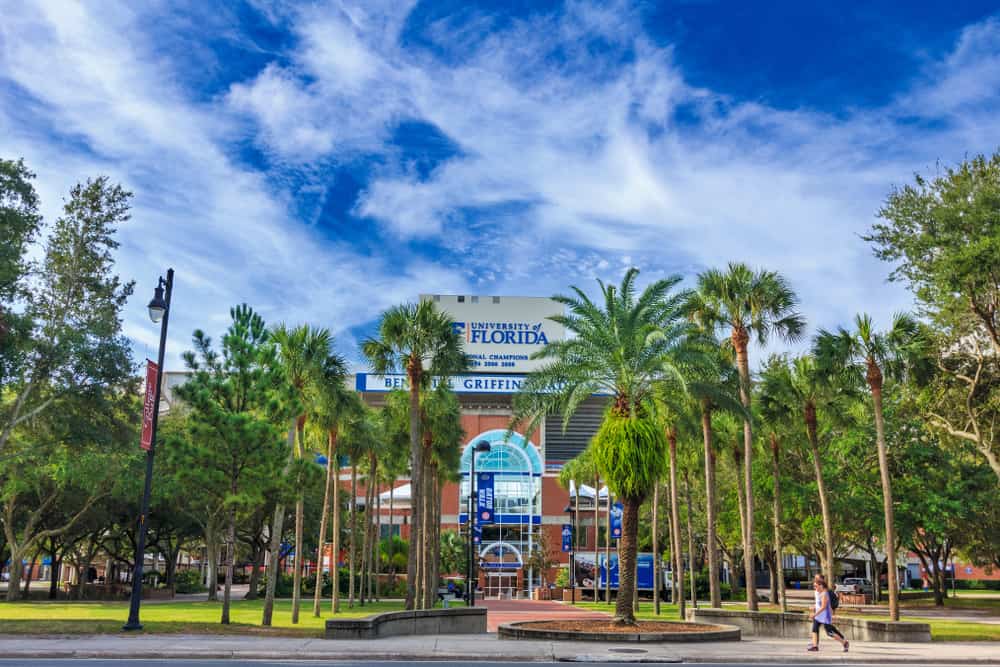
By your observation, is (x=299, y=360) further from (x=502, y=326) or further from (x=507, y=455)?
(x=502, y=326)

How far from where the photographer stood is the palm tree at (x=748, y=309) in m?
32.1

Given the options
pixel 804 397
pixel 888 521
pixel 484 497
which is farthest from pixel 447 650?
pixel 484 497

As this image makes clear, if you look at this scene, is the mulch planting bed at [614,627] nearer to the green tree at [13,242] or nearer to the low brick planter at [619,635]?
the low brick planter at [619,635]

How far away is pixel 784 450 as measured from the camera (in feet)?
163

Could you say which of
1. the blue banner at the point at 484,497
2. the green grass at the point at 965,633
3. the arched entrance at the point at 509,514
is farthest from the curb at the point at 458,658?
the arched entrance at the point at 509,514

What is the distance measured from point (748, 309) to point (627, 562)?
1202cm

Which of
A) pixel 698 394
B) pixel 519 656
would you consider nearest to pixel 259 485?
pixel 519 656

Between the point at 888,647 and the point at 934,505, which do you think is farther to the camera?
the point at 934,505

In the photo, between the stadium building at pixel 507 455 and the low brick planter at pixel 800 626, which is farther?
the stadium building at pixel 507 455

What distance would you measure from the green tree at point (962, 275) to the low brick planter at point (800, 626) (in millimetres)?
9933

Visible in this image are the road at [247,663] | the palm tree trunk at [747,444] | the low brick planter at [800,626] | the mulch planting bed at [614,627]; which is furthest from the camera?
the palm tree trunk at [747,444]

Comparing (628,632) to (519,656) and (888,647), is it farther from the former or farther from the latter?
(888,647)

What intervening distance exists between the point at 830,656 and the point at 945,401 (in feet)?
60.2

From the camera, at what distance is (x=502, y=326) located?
4099 inches
